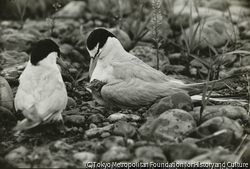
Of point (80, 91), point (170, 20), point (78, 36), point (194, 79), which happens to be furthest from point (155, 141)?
point (170, 20)

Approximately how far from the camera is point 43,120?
9.80 feet

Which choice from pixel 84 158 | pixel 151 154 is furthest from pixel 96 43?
pixel 151 154

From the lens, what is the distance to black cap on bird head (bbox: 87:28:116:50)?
166 inches

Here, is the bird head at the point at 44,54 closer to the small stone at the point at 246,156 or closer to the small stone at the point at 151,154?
the small stone at the point at 151,154

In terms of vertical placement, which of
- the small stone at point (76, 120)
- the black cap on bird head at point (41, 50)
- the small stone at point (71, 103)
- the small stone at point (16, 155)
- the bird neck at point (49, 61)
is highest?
the black cap on bird head at point (41, 50)

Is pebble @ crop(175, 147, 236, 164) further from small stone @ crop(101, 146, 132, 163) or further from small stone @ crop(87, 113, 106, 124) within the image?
small stone @ crop(87, 113, 106, 124)

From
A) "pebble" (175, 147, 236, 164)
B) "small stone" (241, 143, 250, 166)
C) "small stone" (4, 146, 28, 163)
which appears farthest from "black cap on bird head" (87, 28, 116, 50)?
"small stone" (241, 143, 250, 166)

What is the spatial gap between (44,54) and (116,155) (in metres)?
1.38

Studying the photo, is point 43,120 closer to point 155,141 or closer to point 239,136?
point 155,141

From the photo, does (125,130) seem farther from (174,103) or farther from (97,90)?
(97,90)

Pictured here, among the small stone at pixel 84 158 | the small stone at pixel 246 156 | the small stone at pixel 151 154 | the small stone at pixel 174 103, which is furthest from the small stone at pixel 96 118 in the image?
the small stone at pixel 246 156

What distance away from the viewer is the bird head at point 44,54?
3.53 meters

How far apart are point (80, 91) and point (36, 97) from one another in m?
1.24

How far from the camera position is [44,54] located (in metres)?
3.58
